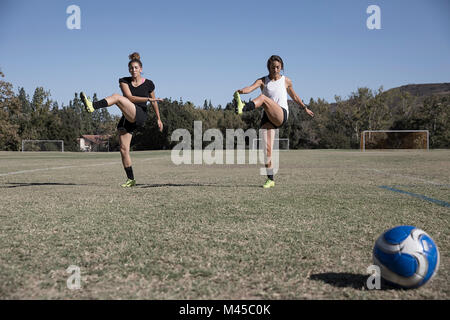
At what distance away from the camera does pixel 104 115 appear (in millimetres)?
180875

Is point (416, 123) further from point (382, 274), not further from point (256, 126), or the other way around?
point (382, 274)

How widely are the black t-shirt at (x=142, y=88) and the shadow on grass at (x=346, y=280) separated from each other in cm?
560

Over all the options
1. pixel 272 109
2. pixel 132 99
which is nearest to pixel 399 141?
pixel 272 109

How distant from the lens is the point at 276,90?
716 cm

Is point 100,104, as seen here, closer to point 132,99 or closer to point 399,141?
point 132,99

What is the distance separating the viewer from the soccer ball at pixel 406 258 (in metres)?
2.24

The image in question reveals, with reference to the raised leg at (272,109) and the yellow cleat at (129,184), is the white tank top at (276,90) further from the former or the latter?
the yellow cleat at (129,184)

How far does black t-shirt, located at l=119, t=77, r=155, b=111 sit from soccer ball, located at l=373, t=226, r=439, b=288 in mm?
5726

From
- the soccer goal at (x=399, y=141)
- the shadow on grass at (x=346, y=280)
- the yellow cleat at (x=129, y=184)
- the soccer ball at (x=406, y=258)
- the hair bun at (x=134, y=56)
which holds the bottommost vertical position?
the shadow on grass at (x=346, y=280)

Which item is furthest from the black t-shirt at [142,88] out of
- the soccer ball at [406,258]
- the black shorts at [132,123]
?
the soccer ball at [406,258]

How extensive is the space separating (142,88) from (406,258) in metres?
5.97

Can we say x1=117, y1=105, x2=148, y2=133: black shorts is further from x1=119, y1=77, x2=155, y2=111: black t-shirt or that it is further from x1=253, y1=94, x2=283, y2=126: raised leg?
x1=253, y1=94, x2=283, y2=126: raised leg

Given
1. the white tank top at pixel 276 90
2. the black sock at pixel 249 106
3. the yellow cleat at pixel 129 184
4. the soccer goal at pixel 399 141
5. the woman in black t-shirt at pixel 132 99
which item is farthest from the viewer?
the soccer goal at pixel 399 141
